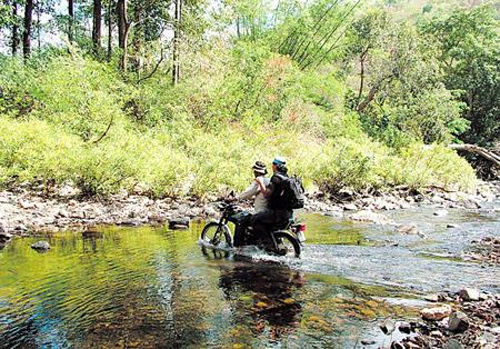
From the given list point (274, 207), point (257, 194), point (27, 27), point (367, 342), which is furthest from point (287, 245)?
point (27, 27)

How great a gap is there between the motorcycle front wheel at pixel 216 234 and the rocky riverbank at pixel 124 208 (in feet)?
7.14

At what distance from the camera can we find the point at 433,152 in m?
19.0

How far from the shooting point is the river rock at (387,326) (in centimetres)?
468

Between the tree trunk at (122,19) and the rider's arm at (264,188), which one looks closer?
the rider's arm at (264,188)

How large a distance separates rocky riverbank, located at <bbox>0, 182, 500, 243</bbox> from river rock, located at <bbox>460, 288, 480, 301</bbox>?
5010 mm

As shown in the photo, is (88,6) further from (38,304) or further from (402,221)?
(38,304)

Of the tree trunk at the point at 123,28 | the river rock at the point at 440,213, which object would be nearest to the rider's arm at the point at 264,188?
the river rock at the point at 440,213

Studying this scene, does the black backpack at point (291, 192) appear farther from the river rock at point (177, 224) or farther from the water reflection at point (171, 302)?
the river rock at point (177, 224)

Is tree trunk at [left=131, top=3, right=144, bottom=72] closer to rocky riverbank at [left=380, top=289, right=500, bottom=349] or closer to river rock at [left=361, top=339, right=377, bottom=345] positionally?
rocky riverbank at [left=380, top=289, right=500, bottom=349]

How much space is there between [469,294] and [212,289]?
3.27 meters

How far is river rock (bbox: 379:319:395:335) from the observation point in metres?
4.68

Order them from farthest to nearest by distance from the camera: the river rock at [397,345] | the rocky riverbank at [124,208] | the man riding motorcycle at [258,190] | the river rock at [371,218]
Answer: the river rock at [371,218], the rocky riverbank at [124,208], the man riding motorcycle at [258,190], the river rock at [397,345]

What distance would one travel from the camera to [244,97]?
2409 cm

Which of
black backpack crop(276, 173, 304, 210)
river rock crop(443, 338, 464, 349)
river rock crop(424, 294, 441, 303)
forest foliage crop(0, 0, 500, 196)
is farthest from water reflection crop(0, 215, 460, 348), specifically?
forest foliage crop(0, 0, 500, 196)
